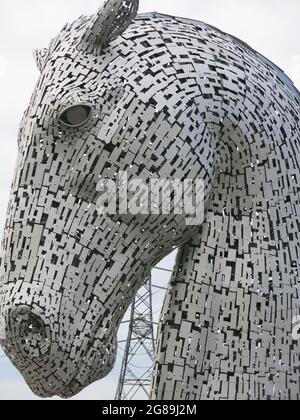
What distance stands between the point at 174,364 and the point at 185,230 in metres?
0.48

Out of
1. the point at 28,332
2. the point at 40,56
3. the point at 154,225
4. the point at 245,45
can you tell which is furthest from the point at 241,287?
the point at 40,56

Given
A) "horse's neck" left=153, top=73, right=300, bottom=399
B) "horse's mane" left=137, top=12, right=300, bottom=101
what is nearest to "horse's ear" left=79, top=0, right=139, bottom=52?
"horse's mane" left=137, top=12, right=300, bottom=101

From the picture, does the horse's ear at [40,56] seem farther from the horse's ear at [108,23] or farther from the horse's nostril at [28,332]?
the horse's nostril at [28,332]

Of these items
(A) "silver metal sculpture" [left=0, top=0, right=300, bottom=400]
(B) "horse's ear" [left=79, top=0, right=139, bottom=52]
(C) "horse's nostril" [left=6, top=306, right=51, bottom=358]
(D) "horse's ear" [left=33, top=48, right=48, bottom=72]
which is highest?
(D) "horse's ear" [left=33, top=48, right=48, bottom=72]

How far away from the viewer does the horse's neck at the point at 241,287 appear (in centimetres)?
245

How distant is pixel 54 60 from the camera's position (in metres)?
2.59

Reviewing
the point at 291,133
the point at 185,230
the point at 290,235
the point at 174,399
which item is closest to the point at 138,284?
the point at 185,230

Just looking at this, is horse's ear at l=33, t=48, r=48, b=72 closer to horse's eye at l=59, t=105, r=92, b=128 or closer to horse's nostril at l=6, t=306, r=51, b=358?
horse's eye at l=59, t=105, r=92, b=128

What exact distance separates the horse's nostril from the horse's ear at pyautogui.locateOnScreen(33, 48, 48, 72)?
1014 mm

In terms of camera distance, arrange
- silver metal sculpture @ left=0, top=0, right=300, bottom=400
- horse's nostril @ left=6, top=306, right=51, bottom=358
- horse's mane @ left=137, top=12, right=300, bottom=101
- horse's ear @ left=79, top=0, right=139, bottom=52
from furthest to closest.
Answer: horse's mane @ left=137, top=12, right=300, bottom=101
horse's ear @ left=79, top=0, right=139, bottom=52
silver metal sculpture @ left=0, top=0, right=300, bottom=400
horse's nostril @ left=6, top=306, right=51, bottom=358

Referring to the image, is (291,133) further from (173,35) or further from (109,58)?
(109,58)

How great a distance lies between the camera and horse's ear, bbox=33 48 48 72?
2797mm

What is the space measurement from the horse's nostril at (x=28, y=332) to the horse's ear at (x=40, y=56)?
3.33 feet

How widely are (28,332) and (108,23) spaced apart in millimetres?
→ 1117
